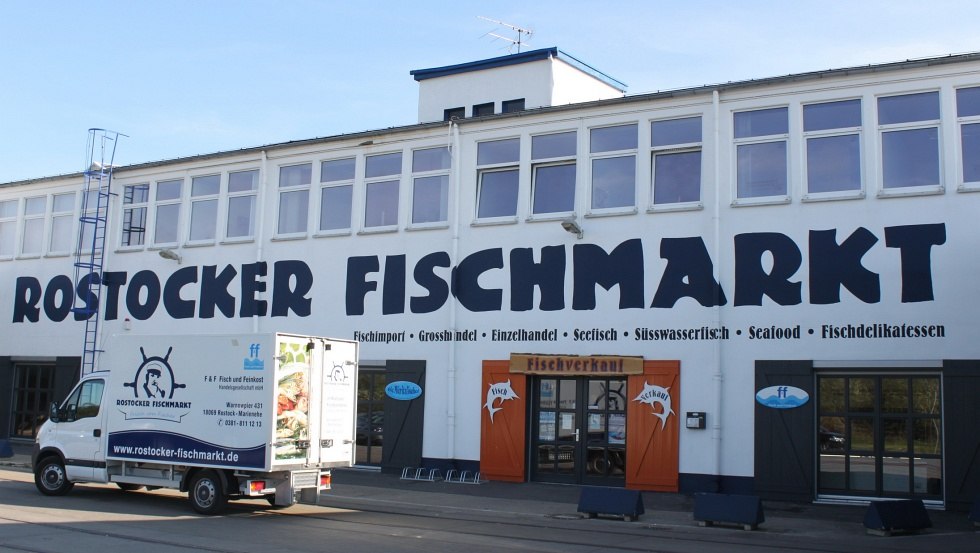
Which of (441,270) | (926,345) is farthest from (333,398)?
(926,345)

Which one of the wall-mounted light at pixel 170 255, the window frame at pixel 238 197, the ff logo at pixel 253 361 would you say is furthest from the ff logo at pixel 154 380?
the wall-mounted light at pixel 170 255

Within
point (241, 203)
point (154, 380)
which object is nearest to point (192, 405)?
point (154, 380)

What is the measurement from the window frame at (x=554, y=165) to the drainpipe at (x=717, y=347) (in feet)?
10.6

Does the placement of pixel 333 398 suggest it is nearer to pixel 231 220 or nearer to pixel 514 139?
pixel 514 139

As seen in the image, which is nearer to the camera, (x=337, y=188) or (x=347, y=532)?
(x=347, y=532)

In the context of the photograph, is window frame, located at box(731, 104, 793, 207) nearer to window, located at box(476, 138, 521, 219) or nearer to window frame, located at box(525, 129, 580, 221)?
window frame, located at box(525, 129, 580, 221)

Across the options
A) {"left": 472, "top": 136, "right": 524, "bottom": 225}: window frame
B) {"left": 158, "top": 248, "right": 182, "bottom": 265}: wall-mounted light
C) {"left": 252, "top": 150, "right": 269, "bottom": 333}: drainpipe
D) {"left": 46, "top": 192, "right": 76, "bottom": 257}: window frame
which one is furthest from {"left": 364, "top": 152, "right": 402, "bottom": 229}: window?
{"left": 46, "top": 192, "right": 76, "bottom": 257}: window frame

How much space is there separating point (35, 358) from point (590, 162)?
18.9 metres

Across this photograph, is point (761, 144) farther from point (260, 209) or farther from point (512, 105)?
point (260, 209)

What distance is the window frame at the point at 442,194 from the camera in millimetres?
23367

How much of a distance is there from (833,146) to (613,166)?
15.4 feet

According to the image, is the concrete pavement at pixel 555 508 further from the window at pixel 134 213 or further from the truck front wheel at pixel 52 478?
the window at pixel 134 213

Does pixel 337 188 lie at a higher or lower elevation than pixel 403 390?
higher

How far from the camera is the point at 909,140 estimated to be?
1873cm
